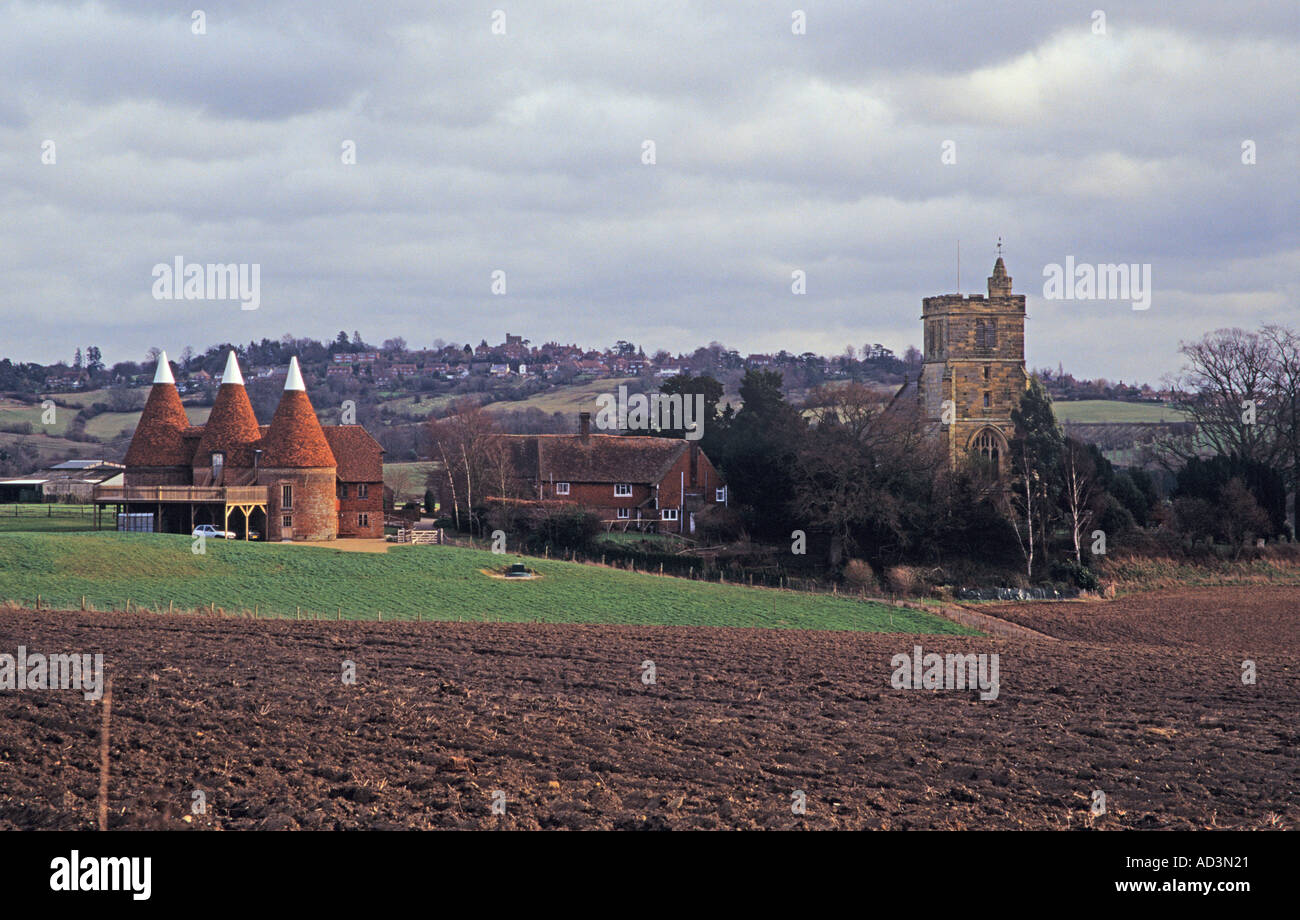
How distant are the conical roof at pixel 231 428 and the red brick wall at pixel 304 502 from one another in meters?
1.70

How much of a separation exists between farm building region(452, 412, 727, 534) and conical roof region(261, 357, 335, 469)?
11435 millimetres

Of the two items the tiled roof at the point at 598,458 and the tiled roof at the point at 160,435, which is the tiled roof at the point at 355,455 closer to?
the tiled roof at the point at 160,435

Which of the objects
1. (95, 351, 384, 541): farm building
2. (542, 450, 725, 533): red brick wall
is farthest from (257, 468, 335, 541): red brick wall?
(542, 450, 725, 533): red brick wall

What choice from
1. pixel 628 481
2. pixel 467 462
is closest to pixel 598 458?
pixel 628 481

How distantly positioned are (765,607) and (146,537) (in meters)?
A: 21.2

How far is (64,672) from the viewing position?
18125 millimetres

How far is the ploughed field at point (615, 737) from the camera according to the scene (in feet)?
38.5

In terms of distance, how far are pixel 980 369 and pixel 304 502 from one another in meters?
32.6

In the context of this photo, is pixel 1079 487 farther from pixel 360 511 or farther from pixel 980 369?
pixel 360 511

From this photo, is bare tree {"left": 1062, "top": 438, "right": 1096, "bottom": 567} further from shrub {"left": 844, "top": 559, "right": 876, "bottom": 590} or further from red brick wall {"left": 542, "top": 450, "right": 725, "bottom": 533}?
red brick wall {"left": 542, "top": 450, "right": 725, "bottom": 533}

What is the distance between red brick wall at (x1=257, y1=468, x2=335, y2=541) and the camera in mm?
43688

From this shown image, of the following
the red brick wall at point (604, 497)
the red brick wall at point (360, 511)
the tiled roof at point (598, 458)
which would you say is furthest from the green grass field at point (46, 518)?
the red brick wall at point (604, 497)

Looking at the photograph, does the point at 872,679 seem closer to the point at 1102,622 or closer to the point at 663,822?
the point at 663,822

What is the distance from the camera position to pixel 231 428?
44.9 meters
